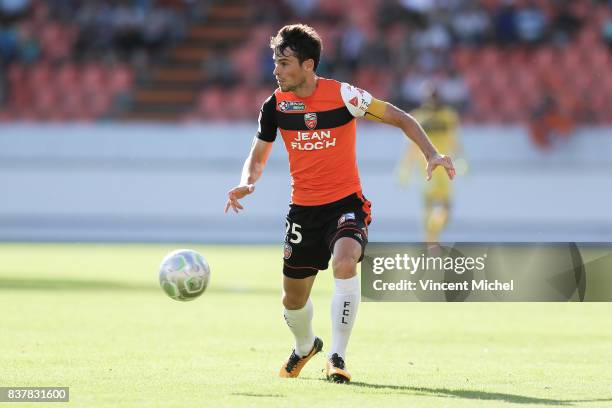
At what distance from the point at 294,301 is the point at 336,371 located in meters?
0.74

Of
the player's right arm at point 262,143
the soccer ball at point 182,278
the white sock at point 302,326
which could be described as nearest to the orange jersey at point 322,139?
the player's right arm at point 262,143

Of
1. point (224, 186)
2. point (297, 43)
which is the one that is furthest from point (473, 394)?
point (224, 186)

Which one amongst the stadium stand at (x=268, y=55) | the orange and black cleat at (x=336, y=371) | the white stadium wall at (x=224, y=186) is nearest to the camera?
the orange and black cleat at (x=336, y=371)

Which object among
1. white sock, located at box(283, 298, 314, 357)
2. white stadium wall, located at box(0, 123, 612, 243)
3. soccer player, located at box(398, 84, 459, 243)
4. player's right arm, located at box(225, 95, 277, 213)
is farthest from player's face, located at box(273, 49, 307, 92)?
white stadium wall, located at box(0, 123, 612, 243)

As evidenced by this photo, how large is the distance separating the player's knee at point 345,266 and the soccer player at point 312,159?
0.11m

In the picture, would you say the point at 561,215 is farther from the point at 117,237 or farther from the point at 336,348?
the point at 336,348

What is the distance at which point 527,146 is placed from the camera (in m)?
27.5

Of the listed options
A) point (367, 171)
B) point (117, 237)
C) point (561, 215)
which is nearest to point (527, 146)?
point (561, 215)

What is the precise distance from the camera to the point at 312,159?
8.45 metres

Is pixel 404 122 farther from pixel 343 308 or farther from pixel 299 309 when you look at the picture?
pixel 299 309

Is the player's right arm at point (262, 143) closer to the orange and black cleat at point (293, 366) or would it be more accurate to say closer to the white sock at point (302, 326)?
the white sock at point (302, 326)

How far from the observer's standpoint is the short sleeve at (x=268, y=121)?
8.59 meters
